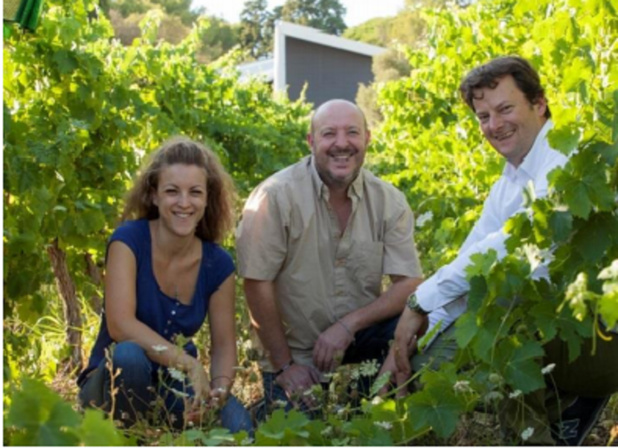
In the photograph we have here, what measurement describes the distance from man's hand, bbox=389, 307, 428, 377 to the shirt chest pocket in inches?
26.5

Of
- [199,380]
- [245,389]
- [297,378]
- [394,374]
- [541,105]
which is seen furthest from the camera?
[245,389]

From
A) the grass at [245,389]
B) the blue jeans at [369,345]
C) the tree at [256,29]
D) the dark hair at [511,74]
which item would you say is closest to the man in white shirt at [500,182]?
the dark hair at [511,74]

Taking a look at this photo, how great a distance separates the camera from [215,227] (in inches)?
174

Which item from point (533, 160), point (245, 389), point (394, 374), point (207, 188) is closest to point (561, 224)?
point (533, 160)

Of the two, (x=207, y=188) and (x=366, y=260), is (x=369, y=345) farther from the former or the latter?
(x=207, y=188)

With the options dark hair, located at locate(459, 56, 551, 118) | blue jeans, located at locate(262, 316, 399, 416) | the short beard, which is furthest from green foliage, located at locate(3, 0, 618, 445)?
the short beard

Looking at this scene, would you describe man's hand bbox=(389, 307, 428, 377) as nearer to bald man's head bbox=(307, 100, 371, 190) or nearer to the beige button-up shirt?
the beige button-up shirt

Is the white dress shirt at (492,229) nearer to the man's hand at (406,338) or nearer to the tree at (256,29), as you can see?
the man's hand at (406,338)

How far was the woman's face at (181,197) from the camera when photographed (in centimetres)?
418

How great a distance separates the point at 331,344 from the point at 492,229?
0.86 metres

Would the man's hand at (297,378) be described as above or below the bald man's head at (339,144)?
below

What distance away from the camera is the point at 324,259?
481cm

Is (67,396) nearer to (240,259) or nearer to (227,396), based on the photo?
(240,259)

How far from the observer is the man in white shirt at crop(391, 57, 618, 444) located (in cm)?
387
